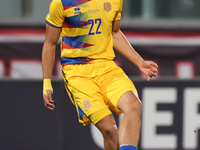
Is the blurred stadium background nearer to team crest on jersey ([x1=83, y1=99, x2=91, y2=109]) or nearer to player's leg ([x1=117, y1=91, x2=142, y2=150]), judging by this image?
team crest on jersey ([x1=83, y1=99, x2=91, y2=109])

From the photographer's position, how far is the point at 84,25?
2.97 m

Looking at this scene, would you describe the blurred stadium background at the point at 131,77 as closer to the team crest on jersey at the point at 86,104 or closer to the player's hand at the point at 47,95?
the player's hand at the point at 47,95

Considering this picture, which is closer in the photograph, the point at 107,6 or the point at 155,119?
the point at 107,6

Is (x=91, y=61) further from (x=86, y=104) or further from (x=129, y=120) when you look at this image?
(x=129, y=120)

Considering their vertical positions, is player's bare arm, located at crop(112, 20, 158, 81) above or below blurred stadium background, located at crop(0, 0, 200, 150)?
above

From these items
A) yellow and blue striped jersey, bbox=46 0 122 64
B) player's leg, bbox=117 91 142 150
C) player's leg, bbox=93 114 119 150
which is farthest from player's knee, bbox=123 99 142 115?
yellow and blue striped jersey, bbox=46 0 122 64

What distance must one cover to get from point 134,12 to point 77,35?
6.36ft

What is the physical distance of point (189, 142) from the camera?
4441mm

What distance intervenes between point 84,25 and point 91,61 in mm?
300

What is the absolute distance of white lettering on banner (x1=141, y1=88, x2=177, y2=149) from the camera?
14.5ft

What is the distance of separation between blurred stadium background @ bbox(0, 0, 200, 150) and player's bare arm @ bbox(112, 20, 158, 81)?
4.18 feet

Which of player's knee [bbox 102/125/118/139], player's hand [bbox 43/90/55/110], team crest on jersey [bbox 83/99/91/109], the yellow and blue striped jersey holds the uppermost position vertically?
the yellow and blue striped jersey

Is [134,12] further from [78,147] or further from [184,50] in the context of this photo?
[78,147]

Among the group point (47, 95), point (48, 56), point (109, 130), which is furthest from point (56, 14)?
point (109, 130)
